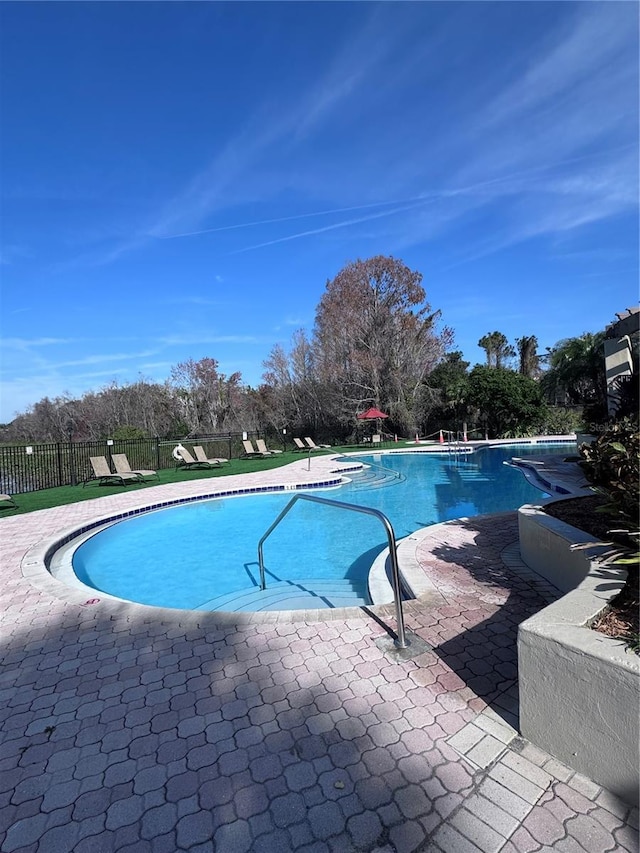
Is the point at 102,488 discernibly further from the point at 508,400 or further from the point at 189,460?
the point at 508,400

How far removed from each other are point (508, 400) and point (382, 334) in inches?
335

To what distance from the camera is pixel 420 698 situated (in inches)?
90.7

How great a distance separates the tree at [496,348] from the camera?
144ft

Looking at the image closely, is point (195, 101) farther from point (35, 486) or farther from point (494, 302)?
point (494, 302)

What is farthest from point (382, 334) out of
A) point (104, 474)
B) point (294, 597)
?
point (294, 597)

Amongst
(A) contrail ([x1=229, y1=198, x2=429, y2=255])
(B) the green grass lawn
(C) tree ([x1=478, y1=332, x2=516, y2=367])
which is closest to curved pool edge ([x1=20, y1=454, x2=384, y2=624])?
(B) the green grass lawn

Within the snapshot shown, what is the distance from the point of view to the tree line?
24.6 metres

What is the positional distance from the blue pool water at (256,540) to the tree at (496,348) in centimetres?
3446

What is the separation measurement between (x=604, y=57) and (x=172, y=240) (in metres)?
15.2

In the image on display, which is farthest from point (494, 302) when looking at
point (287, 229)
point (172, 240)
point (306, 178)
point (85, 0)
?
point (85, 0)

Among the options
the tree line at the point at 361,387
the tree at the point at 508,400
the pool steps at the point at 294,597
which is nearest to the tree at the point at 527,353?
the tree line at the point at 361,387

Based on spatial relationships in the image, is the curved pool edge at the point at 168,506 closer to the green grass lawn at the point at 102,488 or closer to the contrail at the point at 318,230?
the green grass lawn at the point at 102,488

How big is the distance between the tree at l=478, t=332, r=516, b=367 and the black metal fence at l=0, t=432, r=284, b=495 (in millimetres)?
34990

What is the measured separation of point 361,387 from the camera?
2675cm
